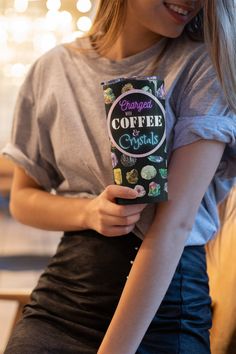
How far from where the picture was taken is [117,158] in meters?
0.75

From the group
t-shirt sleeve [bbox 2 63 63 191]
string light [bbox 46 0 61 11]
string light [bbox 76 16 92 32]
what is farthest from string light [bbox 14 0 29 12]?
t-shirt sleeve [bbox 2 63 63 191]

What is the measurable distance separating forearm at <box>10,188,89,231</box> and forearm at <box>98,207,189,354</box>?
6.5 inches

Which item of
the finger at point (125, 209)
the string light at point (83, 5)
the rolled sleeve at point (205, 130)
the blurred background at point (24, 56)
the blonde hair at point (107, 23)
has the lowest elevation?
the blurred background at point (24, 56)

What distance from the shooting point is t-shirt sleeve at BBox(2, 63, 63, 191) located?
113 cm

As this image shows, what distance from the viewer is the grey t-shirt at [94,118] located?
90 cm

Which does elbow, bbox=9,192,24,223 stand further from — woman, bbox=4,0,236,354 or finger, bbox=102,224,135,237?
finger, bbox=102,224,135,237

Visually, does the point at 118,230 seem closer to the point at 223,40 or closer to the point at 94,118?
the point at 94,118

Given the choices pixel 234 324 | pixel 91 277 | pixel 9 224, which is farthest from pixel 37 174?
pixel 9 224

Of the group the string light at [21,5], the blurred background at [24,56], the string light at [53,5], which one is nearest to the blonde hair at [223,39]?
the blurred background at [24,56]

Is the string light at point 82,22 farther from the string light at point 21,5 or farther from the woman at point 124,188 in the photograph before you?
the woman at point 124,188

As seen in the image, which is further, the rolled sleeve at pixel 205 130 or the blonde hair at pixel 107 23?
the blonde hair at pixel 107 23

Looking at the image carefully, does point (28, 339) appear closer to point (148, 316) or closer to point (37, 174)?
point (148, 316)

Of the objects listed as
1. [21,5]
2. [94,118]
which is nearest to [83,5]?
[21,5]

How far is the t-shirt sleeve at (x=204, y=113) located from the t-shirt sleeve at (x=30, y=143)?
33 centimetres
